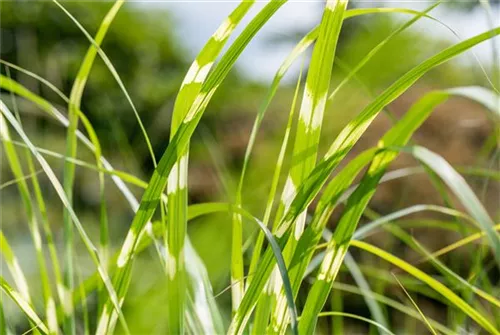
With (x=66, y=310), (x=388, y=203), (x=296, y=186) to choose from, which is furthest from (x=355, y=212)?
(x=388, y=203)

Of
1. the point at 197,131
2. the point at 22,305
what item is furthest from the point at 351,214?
the point at 197,131

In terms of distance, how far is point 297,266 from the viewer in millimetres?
449

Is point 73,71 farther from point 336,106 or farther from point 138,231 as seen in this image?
point 138,231

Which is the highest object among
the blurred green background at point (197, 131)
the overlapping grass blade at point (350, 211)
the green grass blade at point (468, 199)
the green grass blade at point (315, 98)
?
the blurred green background at point (197, 131)

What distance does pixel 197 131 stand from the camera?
4.57 meters

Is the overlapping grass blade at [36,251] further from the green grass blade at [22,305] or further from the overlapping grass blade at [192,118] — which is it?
the overlapping grass blade at [192,118]

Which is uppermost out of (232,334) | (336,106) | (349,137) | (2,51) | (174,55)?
(174,55)

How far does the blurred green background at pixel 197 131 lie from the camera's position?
1199mm

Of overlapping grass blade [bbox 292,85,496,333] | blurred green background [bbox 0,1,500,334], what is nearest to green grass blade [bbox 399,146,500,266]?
overlapping grass blade [bbox 292,85,496,333]

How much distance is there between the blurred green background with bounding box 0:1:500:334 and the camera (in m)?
1.20

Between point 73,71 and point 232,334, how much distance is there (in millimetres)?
5749

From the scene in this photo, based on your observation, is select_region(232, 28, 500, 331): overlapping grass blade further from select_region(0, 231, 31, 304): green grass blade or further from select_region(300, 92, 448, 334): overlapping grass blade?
select_region(0, 231, 31, 304): green grass blade

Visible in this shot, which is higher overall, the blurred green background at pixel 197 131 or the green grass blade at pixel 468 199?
the blurred green background at pixel 197 131

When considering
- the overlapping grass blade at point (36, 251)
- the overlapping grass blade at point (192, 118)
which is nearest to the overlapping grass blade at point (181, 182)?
the overlapping grass blade at point (192, 118)
